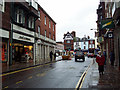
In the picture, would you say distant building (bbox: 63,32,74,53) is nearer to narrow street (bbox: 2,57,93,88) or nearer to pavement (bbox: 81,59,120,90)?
narrow street (bbox: 2,57,93,88)

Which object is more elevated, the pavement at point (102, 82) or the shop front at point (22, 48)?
the shop front at point (22, 48)

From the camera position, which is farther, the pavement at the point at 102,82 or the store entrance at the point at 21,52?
the store entrance at the point at 21,52

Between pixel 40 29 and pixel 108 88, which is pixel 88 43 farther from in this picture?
pixel 108 88

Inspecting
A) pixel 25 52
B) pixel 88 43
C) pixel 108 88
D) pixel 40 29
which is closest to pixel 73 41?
pixel 88 43

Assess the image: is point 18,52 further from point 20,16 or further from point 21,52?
point 20,16

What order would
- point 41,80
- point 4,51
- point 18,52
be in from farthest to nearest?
1. point 18,52
2. point 4,51
3. point 41,80

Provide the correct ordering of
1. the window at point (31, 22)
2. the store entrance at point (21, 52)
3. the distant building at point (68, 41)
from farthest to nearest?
1. the distant building at point (68, 41)
2. the window at point (31, 22)
3. the store entrance at point (21, 52)

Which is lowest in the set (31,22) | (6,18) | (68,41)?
(6,18)

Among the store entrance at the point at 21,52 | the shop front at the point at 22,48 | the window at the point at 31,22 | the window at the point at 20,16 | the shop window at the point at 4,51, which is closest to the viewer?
the shop window at the point at 4,51

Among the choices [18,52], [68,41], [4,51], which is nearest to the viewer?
[4,51]

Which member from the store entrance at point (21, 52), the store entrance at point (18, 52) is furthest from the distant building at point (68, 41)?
the store entrance at point (18, 52)

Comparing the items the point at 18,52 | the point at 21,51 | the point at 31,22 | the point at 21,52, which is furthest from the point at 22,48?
the point at 31,22

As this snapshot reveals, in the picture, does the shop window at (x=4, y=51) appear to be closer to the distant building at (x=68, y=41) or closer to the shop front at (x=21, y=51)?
the shop front at (x=21, y=51)

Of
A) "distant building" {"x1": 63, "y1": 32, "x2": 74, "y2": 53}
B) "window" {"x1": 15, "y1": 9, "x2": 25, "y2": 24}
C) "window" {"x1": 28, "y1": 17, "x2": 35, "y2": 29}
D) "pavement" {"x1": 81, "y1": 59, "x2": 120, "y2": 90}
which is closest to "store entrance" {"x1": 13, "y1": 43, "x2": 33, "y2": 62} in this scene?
"window" {"x1": 15, "y1": 9, "x2": 25, "y2": 24}
